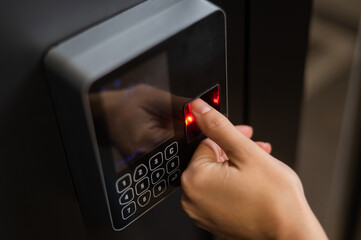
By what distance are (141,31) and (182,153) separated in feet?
0.47

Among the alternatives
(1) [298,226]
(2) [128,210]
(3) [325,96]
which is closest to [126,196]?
(2) [128,210]

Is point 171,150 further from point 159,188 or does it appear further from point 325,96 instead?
point 325,96

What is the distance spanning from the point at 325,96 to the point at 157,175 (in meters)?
0.27

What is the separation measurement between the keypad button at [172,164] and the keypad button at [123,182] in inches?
2.0

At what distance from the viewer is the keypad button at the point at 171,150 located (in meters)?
0.45

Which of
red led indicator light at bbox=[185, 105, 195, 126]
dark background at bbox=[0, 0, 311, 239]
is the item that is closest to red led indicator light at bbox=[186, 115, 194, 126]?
red led indicator light at bbox=[185, 105, 195, 126]

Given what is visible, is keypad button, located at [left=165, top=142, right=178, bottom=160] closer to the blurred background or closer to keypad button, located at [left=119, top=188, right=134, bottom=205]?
keypad button, located at [left=119, top=188, right=134, bottom=205]

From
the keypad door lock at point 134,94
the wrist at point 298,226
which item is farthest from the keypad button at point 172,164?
the wrist at point 298,226

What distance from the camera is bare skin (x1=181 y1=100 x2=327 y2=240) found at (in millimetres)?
461

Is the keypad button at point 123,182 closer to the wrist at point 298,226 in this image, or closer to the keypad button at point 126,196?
the keypad button at point 126,196

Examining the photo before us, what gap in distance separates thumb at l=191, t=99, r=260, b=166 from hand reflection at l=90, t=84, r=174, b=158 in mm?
32

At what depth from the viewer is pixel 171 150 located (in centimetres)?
46

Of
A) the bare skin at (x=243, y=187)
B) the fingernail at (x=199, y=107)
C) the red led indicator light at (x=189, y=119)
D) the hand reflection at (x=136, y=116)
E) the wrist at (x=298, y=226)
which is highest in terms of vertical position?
the hand reflection at (x=136, y=116)

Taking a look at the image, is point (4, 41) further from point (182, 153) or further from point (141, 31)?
point (182, 153)
